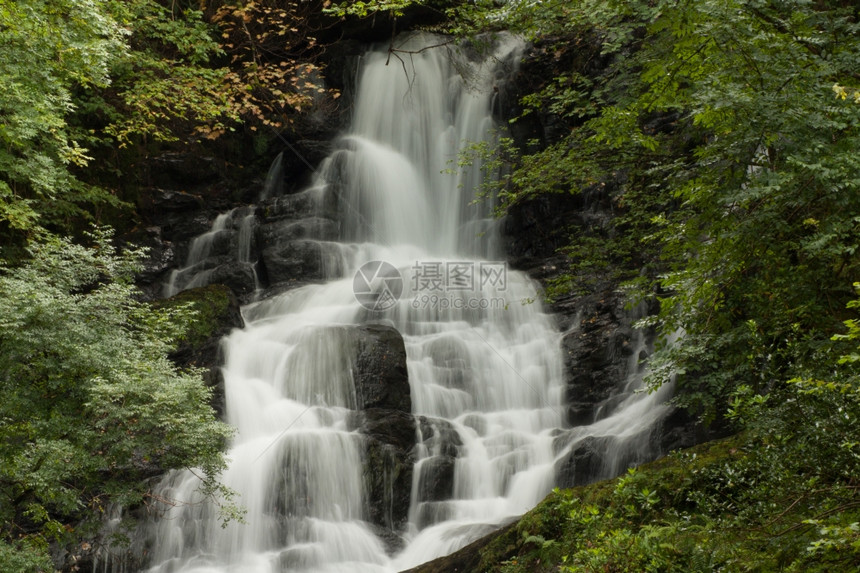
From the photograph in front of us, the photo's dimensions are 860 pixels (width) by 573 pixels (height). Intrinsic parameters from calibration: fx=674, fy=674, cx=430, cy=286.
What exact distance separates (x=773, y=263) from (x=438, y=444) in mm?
6489

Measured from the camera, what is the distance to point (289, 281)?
15000mm

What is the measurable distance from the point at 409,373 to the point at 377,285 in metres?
3.02

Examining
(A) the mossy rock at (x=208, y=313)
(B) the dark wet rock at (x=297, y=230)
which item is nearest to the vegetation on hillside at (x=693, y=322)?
(A) the mossy rock at (x=208, y=313)

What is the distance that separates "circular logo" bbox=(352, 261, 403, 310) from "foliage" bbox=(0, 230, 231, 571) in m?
6.88

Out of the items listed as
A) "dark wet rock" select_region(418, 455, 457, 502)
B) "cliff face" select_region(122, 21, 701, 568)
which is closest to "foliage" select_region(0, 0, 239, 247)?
"cliff face" select_region(122, 21, 701, 568)

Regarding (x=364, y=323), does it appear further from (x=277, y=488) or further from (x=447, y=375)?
(x=277, y=488)

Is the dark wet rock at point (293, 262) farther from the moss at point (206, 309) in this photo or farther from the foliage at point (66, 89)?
the foliage at point (66, 89)

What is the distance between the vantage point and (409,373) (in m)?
12.0

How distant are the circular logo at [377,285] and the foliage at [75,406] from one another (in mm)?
6875

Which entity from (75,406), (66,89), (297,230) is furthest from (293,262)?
(75,406)

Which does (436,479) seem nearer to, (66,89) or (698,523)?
(698,523)

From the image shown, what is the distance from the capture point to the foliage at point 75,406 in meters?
6.08

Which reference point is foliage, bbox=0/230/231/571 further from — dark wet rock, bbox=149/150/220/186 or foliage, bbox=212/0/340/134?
dark wet rock, bbox=149/150/220/186

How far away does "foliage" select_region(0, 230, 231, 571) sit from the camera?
6.08 metres
